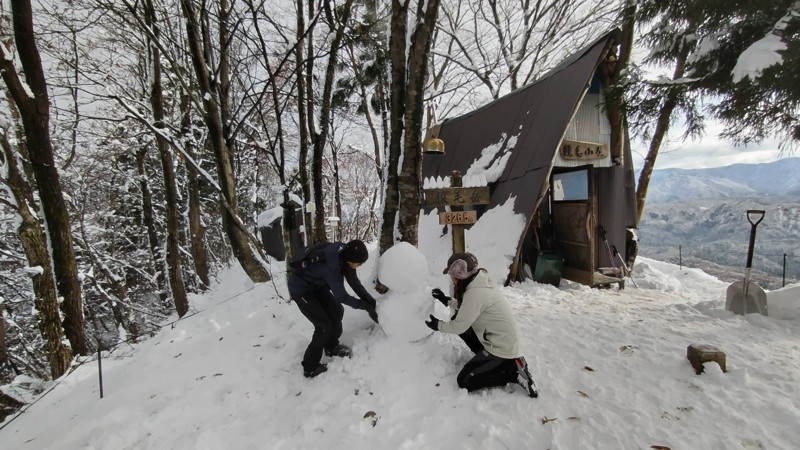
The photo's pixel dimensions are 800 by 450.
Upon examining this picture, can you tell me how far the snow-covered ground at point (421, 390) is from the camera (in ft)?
8.16

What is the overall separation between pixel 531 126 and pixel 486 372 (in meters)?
5.66

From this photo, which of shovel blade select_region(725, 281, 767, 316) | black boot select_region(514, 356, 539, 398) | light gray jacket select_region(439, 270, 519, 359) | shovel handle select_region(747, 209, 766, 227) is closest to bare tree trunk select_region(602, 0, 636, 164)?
shovel handle select_region(747, 209, 766, 227)

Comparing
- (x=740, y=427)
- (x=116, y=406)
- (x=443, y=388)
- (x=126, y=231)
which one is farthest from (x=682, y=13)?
(x=126, y=231)

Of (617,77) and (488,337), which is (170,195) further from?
(617,77)

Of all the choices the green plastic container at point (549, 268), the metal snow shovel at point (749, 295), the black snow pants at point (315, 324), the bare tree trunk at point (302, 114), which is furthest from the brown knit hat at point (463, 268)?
the green plastic container at point (549, 268)

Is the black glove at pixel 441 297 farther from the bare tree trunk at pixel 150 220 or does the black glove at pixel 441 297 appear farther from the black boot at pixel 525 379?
the bare tree trunk at pixel 150 220

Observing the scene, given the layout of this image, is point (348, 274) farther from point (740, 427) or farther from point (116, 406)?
point (740, 427)

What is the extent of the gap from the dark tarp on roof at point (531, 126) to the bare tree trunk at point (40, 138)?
24.8 ft

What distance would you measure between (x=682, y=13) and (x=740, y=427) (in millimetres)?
4494

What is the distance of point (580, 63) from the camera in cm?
657

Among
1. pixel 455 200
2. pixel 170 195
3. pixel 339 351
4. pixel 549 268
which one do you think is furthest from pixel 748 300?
pixel 170 195

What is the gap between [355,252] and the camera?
3.31 metres

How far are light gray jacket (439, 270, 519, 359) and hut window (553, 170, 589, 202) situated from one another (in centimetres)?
550

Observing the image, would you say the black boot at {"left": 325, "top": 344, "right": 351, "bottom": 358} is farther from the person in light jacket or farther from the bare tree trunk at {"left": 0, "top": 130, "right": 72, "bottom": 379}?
the bare tree trunk at {"left": 0, "top": 130, "right": 72, "bottom": 379}
